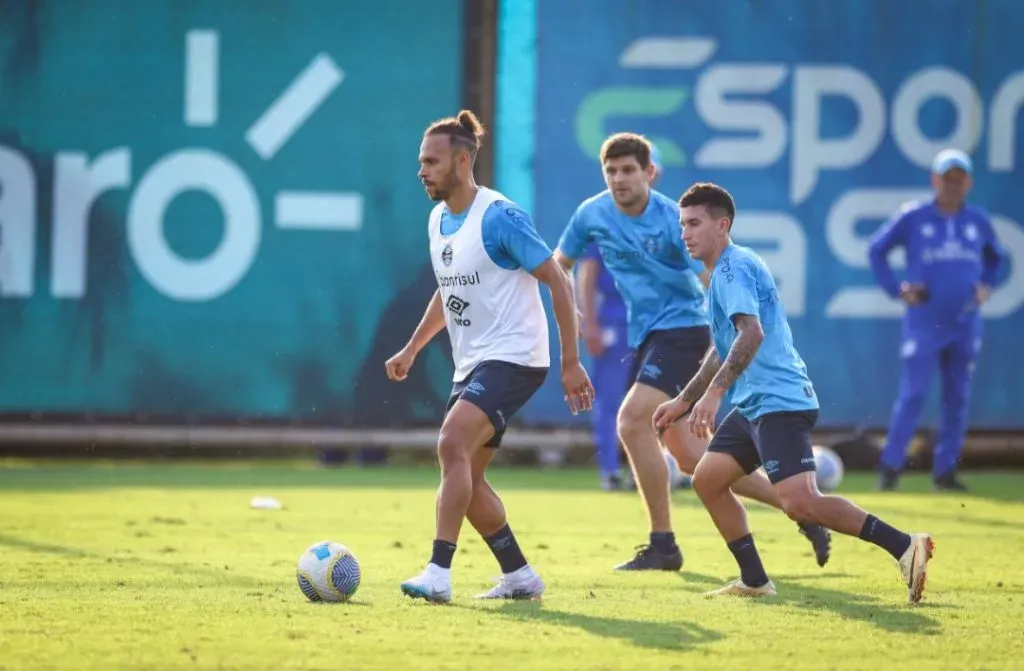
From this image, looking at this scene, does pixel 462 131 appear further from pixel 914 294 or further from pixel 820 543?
pixel 914 294

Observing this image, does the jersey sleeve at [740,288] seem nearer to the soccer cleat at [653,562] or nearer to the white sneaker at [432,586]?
the white sneaker at [432,586]

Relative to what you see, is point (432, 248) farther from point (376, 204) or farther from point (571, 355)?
point (376, 204)

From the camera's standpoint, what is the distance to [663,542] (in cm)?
942

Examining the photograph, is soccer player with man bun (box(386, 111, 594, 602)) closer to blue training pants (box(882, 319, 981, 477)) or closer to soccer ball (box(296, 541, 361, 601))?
soccer ball (box(296, 541, 361, 601))

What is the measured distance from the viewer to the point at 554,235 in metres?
17.2

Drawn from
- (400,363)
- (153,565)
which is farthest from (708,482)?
(153,565)

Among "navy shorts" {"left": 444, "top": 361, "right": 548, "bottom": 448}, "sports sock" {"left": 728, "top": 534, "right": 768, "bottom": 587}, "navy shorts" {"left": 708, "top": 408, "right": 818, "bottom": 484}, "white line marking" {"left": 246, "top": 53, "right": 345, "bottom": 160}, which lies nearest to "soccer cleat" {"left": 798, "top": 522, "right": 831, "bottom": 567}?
"sports sock" {"left": 728, "top": 534, "right": 768, "bottom": 587}

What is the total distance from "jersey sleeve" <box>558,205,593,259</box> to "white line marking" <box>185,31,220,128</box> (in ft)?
27.2

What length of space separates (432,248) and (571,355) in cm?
92

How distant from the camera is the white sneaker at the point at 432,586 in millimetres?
7648

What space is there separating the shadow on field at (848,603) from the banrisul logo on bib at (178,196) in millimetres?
9323

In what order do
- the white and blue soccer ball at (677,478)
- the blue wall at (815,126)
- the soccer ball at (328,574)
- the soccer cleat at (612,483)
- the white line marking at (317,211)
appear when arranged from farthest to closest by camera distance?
the white line marking at (317,211)
the blue wall at (815,126)
the soccer cleat at (612,483)
the white and blue soccer ball at (677,478)
the soccer ball at (328,574)

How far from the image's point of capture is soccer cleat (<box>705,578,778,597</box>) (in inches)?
320


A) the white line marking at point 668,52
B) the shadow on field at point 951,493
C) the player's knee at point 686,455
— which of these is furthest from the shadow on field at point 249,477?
the player's knee at point 686,455
